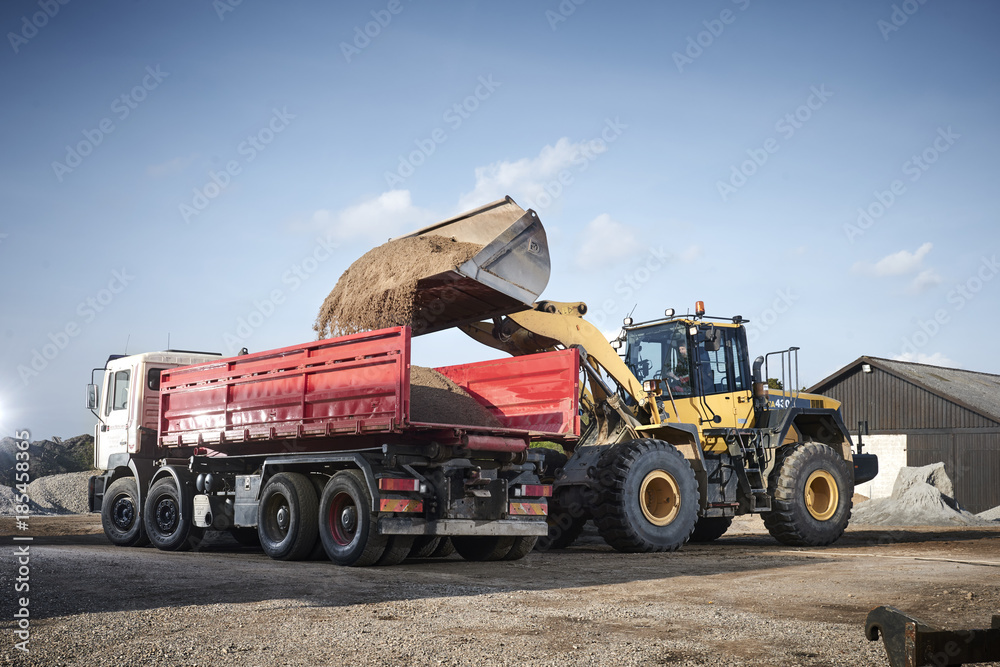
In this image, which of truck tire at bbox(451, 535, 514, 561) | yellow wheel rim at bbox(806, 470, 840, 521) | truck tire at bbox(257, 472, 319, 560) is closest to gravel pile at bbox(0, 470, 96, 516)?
truck tire at bbox(257, 472, 319, 560)

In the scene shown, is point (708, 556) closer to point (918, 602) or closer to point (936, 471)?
point (918, 602)

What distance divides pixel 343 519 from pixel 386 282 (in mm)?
2949

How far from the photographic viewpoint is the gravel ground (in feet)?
17.9

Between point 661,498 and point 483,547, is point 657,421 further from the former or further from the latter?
point 483,547

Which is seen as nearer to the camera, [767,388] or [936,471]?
Answer: [767,388]

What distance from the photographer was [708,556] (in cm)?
1229

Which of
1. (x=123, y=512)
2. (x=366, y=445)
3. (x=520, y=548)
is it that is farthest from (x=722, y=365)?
(x=123, y=512)

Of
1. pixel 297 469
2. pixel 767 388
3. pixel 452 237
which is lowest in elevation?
pixel 297 469

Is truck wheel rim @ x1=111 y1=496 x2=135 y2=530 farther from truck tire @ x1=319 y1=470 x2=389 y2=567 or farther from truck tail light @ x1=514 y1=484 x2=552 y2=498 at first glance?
truck tail light @ x1=514 y1=484 x2=552 y2=498

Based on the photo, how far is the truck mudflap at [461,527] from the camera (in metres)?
9.98

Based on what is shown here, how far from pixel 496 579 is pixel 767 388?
7654 millimetres

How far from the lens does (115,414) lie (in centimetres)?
1491

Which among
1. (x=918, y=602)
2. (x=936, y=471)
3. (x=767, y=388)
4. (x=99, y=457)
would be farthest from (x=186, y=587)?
(x=936, y=471)

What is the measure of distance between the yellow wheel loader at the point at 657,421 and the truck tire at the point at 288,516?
8.88ft
